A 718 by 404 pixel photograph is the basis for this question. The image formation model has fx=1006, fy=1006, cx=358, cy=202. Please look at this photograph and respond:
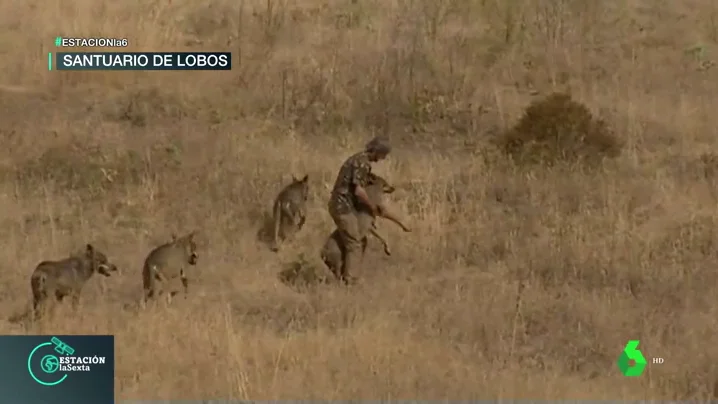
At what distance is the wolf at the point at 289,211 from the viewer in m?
10.5

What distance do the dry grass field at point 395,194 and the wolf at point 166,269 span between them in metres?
0.25

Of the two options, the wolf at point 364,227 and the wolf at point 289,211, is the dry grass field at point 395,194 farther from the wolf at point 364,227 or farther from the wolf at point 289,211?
the wolf at point 364,227

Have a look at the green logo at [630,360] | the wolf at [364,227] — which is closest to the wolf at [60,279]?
the wolf at [364,227]

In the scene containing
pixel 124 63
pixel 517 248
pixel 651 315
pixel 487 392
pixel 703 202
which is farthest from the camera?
pixel 124 63

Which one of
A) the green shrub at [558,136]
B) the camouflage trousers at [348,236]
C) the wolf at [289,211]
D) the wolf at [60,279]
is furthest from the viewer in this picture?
the green shrub at [558,136]

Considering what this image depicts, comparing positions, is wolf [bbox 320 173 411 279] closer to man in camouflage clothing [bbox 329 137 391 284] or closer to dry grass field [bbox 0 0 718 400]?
man in camouflage clothing [bbox 329 137 391 284]

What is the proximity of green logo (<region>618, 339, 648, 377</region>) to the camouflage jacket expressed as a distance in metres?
2.73

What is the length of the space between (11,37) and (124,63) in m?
1.93

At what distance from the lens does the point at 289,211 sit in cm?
1051

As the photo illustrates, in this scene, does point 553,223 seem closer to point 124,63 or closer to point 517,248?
point 517,248

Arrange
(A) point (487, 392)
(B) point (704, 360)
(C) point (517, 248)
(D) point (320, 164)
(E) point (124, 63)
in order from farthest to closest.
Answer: (E) point (124, 63) < (D) point (320, 164) < (C) point (517, 248) < (B) point (704, 360) < (A) point (487, 392)

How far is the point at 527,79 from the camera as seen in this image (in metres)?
13.9

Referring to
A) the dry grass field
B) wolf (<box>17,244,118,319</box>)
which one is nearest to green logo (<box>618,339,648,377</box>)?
the dry grass field

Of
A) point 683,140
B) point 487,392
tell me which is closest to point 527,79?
point 683,140
